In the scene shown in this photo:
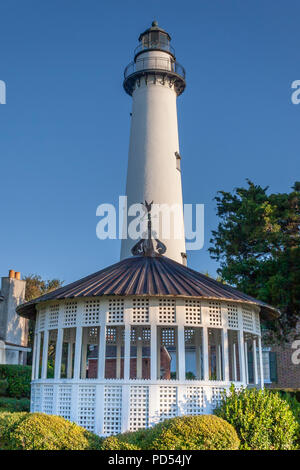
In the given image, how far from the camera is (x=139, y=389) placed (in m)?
14.3

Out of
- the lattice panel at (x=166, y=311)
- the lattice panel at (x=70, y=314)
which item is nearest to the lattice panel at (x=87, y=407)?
the lattice panel at (x=70, y=314)

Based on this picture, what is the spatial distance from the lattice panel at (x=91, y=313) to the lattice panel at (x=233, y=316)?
4.23m

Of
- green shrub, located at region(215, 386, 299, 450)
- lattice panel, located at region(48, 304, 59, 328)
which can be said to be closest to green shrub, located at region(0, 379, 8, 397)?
lattice panel, located at region(48, 304, 59, 328)

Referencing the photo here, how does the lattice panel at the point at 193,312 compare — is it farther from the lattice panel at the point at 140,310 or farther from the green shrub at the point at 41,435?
the green shrub at the point at 41,435

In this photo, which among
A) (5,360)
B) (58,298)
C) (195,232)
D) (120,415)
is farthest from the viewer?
(5,360)

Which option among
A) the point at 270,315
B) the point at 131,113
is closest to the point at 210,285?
the point at 270,315

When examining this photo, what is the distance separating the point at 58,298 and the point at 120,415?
3.93m

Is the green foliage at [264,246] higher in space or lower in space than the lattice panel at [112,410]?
higher

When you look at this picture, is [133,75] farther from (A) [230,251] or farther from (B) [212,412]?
(B) [212,412]

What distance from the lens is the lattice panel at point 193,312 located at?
1513cm

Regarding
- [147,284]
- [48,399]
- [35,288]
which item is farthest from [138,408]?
[35,288]

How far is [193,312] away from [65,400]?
4.69 metres
